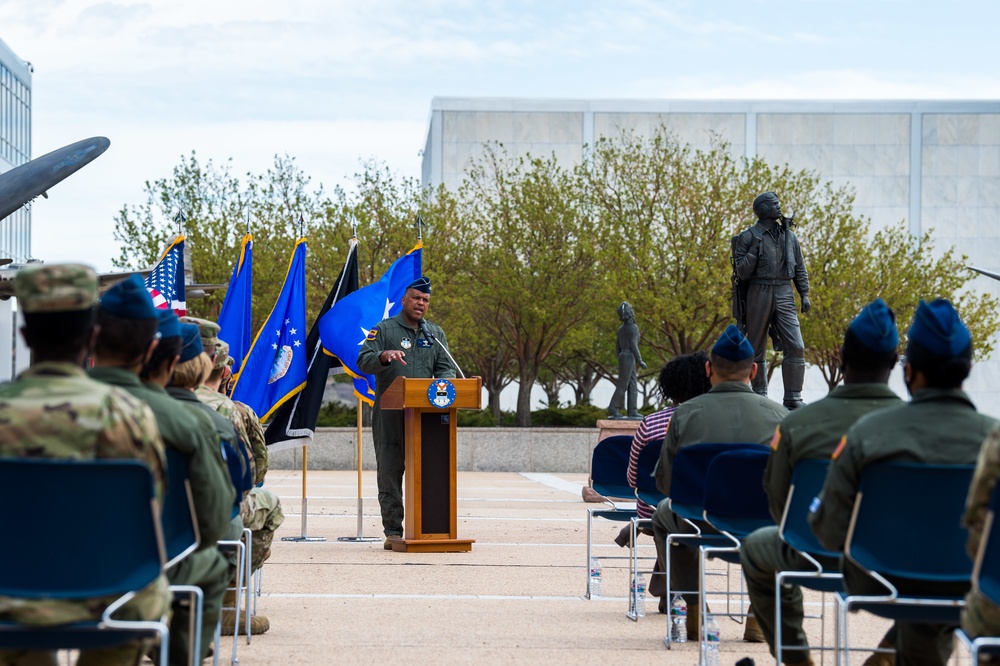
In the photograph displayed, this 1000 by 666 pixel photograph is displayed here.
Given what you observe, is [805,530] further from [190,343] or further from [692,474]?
[190,343]

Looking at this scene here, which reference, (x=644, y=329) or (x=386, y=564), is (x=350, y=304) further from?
(x=644, y=329)

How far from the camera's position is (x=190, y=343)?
6.30 m

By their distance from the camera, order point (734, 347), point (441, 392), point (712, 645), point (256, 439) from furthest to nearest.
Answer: point (441, 392) → point (256, 439) → point (734, 347) → point (712, 645)

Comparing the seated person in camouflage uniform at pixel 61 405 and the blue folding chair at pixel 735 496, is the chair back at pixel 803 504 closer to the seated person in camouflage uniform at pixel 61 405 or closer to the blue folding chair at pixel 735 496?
the blue folding chair at pixel 735 496

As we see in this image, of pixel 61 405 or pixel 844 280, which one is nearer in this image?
pixel 61 405

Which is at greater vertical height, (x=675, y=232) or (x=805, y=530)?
(x=675, y=232)

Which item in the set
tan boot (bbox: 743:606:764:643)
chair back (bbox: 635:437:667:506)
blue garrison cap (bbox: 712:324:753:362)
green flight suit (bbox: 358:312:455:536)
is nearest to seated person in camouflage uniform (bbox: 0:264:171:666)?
blue garrison cap (bbox: 712:324:753:362)

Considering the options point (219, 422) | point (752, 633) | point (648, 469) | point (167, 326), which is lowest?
point (752, 633)

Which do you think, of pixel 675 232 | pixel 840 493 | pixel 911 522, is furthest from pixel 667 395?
pixel 675 232

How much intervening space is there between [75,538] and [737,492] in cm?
348

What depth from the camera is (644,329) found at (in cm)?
4344

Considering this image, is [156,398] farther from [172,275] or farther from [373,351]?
[172,275]

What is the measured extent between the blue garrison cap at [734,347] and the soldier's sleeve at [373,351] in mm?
5342

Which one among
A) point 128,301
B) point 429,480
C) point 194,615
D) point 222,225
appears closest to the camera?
point 128,301
